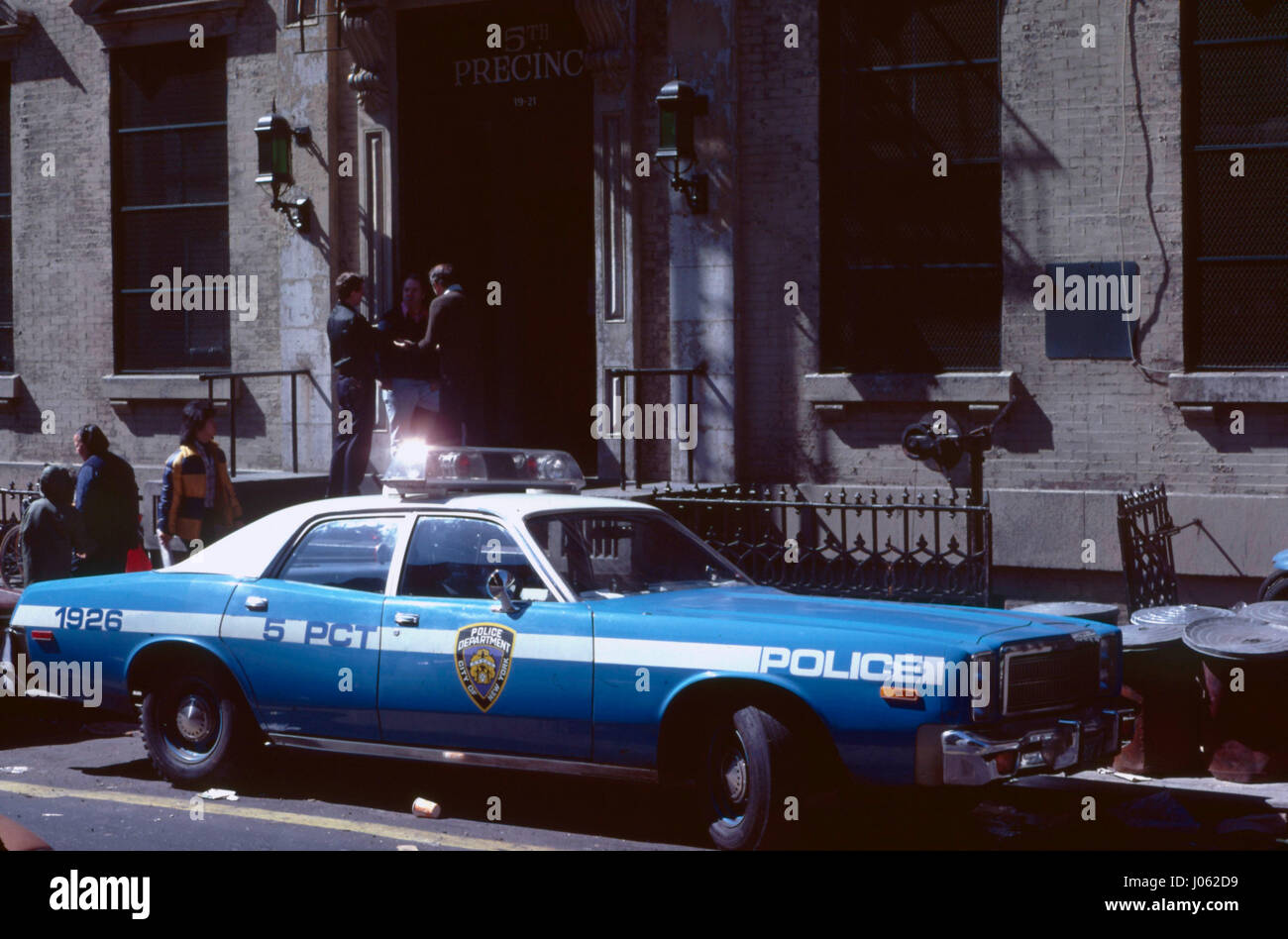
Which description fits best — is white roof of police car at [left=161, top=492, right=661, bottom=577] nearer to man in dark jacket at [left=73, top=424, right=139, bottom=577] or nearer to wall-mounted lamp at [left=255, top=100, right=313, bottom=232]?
man in dark jacket at [left=73, top=424, right=139, bottom=577]

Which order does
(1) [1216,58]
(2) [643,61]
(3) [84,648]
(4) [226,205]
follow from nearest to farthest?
1. (3) [84,648]
2. (1) [1216,58]
3. (2) [643,61]
4. (4) [226,205]

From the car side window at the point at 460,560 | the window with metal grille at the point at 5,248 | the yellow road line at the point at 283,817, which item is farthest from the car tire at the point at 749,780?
the window with metal grille at the point at 5,248

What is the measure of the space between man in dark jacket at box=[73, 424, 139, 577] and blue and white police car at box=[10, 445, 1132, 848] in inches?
94.2

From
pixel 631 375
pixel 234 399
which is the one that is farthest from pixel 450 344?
pixel 234 399

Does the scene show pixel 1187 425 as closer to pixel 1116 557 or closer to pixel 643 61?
pixel 1116 557

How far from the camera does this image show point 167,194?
1714 centimetres

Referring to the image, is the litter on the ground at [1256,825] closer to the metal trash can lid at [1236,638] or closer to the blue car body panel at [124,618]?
the metal trash can lid at [1236,638]

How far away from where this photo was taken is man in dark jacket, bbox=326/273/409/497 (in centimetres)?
1319

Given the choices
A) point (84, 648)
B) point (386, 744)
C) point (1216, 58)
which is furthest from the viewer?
point (1216, 58)

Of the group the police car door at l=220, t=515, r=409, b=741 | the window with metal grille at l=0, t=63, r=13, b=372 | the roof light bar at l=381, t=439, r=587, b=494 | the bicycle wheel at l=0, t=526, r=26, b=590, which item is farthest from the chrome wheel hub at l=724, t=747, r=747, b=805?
the window with metal grille at l=0, t=63, r=13, b=372

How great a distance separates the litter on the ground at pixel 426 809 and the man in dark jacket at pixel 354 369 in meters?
6.12
